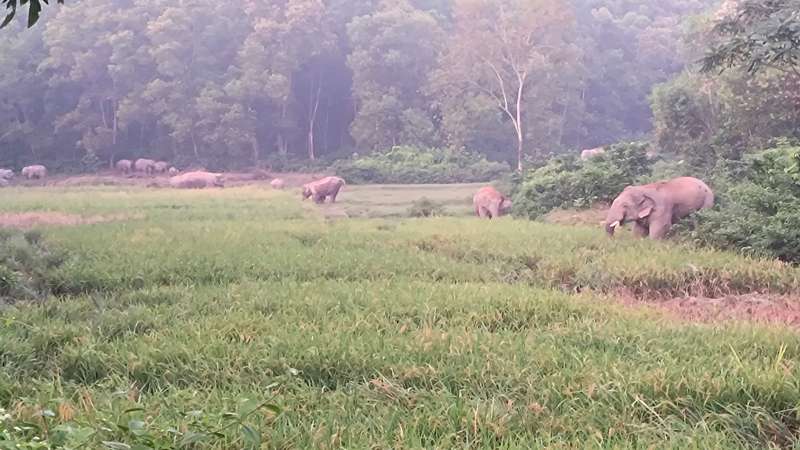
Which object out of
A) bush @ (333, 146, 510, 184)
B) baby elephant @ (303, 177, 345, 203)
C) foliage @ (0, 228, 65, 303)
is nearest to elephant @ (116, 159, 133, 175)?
bush @ (333, 146, 510, 184)

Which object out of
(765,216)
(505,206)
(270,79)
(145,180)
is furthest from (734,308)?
(270,79)

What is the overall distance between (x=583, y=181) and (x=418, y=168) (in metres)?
9.34

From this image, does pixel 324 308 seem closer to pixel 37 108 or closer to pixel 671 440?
pixel 671 440

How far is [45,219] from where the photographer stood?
1010cm

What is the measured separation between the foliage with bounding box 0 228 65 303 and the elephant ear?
660 cm

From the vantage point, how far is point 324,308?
4988mm

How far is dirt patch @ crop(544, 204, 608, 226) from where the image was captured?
10.7 m

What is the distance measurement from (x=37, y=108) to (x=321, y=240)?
64.1 feet

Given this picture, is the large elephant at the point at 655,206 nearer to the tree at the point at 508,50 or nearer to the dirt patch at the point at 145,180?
the dirt patch at the point at 145,180

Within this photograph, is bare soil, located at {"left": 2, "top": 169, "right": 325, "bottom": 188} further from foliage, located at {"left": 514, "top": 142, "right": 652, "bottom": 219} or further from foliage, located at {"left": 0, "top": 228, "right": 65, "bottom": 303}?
foliage, located at {"left": 0, "top": 228, "right": 65, "bottom": 303}

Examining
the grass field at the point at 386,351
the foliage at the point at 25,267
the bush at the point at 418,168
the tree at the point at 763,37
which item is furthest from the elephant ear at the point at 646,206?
the bush at the point at 418,168

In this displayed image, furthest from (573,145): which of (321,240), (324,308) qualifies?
(324,308)

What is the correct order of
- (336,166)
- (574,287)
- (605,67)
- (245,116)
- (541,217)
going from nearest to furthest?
(574,287)
(541,217)
(336,166)
(245,116)
(605,67)

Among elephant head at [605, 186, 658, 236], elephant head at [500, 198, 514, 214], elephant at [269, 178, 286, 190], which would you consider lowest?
elephant head at [500, 198, 514, 214]
